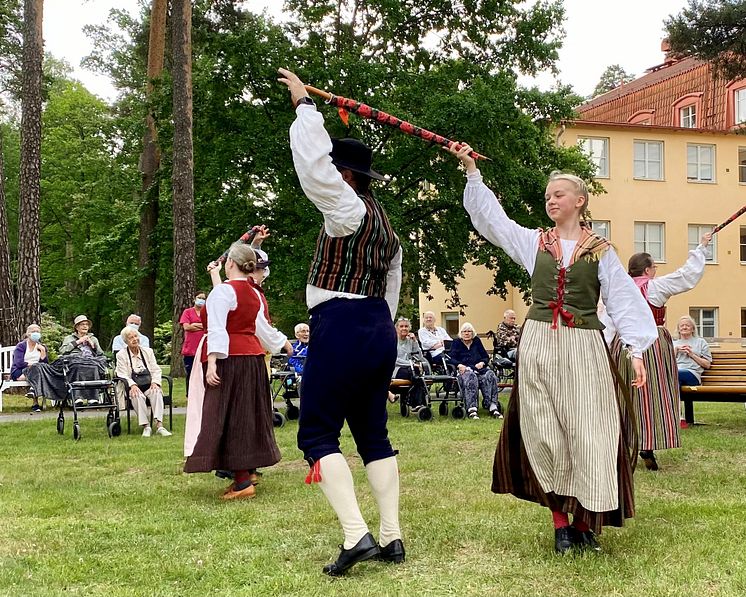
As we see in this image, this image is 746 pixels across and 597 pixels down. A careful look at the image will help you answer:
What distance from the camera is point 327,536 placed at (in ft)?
15.4

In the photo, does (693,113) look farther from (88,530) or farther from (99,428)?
(88,530)

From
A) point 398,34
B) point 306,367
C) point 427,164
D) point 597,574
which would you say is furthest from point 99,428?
point 398,34

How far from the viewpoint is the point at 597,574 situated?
3.83 m

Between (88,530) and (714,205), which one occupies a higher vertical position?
(714,205)

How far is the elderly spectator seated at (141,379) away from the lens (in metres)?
10.2

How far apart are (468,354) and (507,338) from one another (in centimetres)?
295

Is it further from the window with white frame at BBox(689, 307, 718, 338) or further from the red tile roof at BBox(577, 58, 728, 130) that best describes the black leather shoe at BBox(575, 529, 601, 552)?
A: the window with white frame at BBox(689, 307, 718, 338)

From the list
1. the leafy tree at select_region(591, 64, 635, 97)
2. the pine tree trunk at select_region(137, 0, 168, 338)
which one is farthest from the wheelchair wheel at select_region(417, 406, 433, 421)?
the leafy tree at select_region(591, 64, 635, 97)

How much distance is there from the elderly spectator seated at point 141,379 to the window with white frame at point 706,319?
25235mm

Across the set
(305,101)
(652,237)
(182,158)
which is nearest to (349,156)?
(305,101)

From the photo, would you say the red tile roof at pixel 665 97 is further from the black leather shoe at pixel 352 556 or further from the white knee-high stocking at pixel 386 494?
the black leather shoe at pixel 352 556

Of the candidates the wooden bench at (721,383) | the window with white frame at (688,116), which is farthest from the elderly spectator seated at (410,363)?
the window with white frame at (688,116)

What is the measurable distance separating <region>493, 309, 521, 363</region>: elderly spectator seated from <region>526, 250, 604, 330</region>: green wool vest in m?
10.5

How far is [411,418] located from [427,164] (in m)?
11.2
